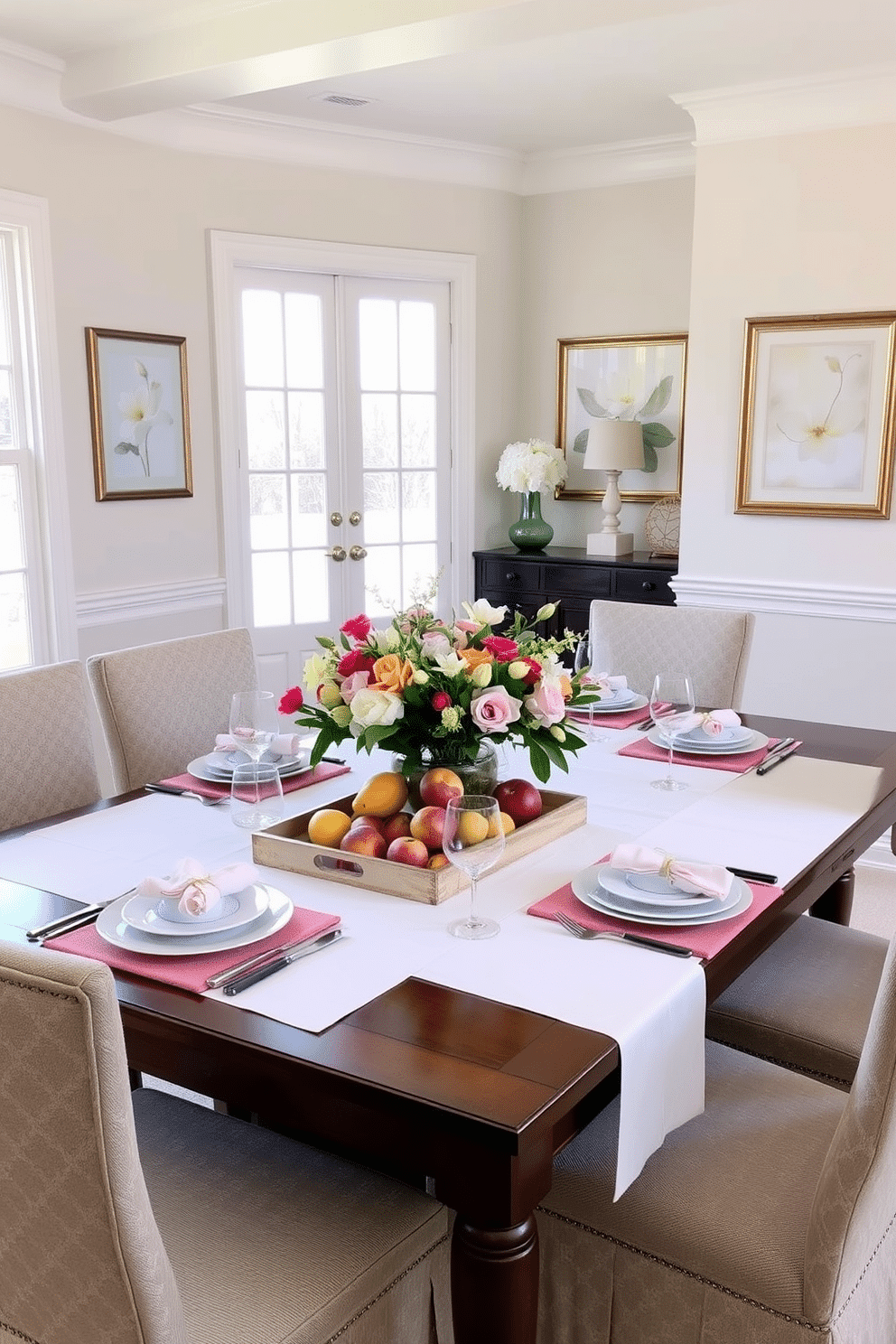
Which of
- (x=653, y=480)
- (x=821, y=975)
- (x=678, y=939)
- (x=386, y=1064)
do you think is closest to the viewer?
(x=386, y=1064)

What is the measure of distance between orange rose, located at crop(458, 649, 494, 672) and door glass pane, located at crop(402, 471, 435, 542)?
10.5ft

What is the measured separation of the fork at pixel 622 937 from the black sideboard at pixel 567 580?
2966 millimetres

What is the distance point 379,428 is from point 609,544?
3.50 feet

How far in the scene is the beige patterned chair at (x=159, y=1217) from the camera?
42.8 inches

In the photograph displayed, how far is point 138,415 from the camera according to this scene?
417cm

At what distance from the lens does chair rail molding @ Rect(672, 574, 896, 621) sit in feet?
13.3

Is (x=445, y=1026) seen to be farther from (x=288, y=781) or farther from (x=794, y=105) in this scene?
(x=794, y=105)

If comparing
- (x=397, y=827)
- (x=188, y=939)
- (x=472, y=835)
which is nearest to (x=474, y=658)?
(x=397, y=827)

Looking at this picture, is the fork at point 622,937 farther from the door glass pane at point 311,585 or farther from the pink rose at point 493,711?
the door glass pane at point 311,585

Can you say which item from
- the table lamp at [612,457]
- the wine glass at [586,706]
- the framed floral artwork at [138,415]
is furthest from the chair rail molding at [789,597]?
the framed floral artwork at [138,415]

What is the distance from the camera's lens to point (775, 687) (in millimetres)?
4324

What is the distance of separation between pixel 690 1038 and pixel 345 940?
1.58 ft

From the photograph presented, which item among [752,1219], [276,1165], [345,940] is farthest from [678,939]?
[276,1165]

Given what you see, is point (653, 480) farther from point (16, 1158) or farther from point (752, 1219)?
point (16, 1158)
